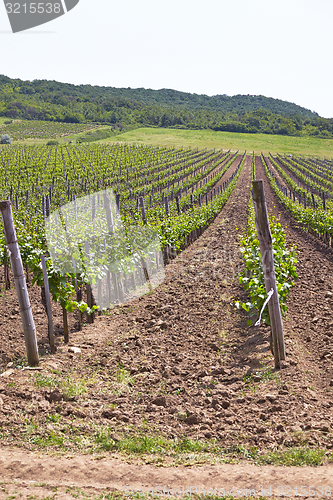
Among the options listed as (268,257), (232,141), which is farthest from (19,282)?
(232,141)

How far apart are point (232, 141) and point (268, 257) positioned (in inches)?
3697

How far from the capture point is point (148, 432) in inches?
148

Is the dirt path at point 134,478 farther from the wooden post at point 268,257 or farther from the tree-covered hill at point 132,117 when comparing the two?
the tree-covered hill at point 132,117

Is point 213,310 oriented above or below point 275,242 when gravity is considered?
below

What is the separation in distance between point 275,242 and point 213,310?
5.93 feet

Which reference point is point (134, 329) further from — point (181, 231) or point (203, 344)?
point (181, 231)

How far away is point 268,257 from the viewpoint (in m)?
4.80

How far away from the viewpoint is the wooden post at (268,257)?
475 centimetres

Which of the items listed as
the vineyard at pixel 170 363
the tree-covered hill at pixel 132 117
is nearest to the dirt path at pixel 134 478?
the vineyard at pixel 170 363

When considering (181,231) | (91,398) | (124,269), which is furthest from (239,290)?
(91,398)

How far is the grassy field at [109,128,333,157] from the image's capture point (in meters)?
81.9

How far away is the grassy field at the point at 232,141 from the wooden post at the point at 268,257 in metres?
76.6

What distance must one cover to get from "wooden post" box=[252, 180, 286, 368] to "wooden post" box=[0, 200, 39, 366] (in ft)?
10.1

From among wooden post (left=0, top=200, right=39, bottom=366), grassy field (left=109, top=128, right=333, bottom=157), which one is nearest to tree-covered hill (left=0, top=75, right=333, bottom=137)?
grassy field (left=109, top=128, right=333, bottom=157)
